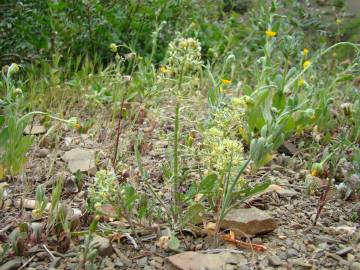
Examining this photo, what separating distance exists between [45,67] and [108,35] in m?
0.65

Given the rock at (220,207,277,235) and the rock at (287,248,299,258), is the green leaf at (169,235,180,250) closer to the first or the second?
the rock at (220,207,277,235)

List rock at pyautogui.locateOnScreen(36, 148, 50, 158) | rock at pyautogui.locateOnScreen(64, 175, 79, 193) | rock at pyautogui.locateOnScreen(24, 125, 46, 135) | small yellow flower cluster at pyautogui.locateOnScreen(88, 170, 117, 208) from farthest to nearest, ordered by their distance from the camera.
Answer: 1. rock at pyautogui.locateOnScreen(24, 125, 46, 135)
2. rock at pyautogui.locateOnScreen(36, 148, 50, 158)
3. rock at pyautogui.locateOnScreen(64, 175, 79, 193)
4. small yellow flower cluster at pyautogui.locateOnScreen(88, 170, 117, 208)

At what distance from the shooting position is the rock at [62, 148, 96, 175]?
2525 mm

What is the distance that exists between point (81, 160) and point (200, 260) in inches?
38.9

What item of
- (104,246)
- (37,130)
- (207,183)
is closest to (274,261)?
(207,183)

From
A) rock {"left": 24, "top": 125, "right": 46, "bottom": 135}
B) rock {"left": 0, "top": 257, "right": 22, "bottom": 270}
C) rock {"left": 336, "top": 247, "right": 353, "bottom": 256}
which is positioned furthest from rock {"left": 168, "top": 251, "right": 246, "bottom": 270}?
rock {"left": 24, "top": 125, "right": 46, "bottom": 135}

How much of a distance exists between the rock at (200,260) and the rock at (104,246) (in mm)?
218

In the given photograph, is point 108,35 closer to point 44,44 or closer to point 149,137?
point 44,44

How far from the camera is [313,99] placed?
134 inches

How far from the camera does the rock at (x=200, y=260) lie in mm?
1848

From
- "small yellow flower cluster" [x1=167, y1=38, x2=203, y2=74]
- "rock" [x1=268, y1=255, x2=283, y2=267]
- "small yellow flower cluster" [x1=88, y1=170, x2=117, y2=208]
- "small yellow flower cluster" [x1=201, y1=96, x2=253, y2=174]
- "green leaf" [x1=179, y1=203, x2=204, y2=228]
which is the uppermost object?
"small yellow flower cluster" [x1=167, y1=38, x2=203, y2=74]

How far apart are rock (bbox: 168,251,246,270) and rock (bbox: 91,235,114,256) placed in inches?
8.6

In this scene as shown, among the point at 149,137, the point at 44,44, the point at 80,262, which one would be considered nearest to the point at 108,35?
the point at 44,44

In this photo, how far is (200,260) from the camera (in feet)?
6.13
